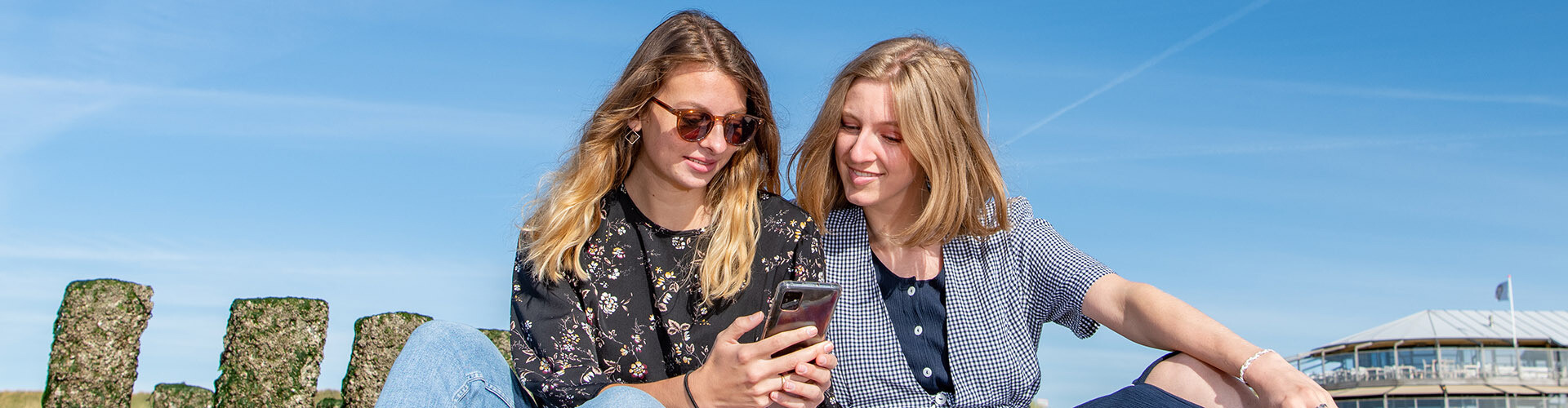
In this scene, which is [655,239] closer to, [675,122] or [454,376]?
[675,122]

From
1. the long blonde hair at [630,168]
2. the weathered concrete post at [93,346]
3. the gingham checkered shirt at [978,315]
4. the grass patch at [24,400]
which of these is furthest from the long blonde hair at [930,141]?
the grass patch at [24,400]

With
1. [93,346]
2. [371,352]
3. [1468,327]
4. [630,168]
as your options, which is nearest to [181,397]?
[93,346]

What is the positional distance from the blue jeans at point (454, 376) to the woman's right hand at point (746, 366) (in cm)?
18

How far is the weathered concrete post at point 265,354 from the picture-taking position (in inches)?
252

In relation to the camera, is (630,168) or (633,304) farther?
(630,168)

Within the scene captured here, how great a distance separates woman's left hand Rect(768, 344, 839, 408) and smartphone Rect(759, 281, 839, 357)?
0.21 feet

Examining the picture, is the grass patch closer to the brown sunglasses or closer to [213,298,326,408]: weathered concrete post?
[213,298,326,408]: weathered concrete post

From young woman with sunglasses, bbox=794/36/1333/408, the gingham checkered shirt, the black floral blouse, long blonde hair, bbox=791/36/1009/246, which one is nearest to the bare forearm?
young woman with sunglasses, bbox=794/36/1333/408

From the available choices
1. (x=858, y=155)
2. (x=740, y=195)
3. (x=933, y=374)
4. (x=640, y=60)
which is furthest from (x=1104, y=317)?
(x=640, y=60)

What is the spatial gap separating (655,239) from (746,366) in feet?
2.93

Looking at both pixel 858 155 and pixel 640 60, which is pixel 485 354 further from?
pixel 858 155

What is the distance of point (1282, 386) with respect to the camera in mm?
2820

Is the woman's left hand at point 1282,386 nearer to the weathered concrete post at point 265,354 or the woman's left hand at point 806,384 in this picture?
the woman's left hand at point 806,384

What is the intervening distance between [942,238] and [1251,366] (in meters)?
1.13
